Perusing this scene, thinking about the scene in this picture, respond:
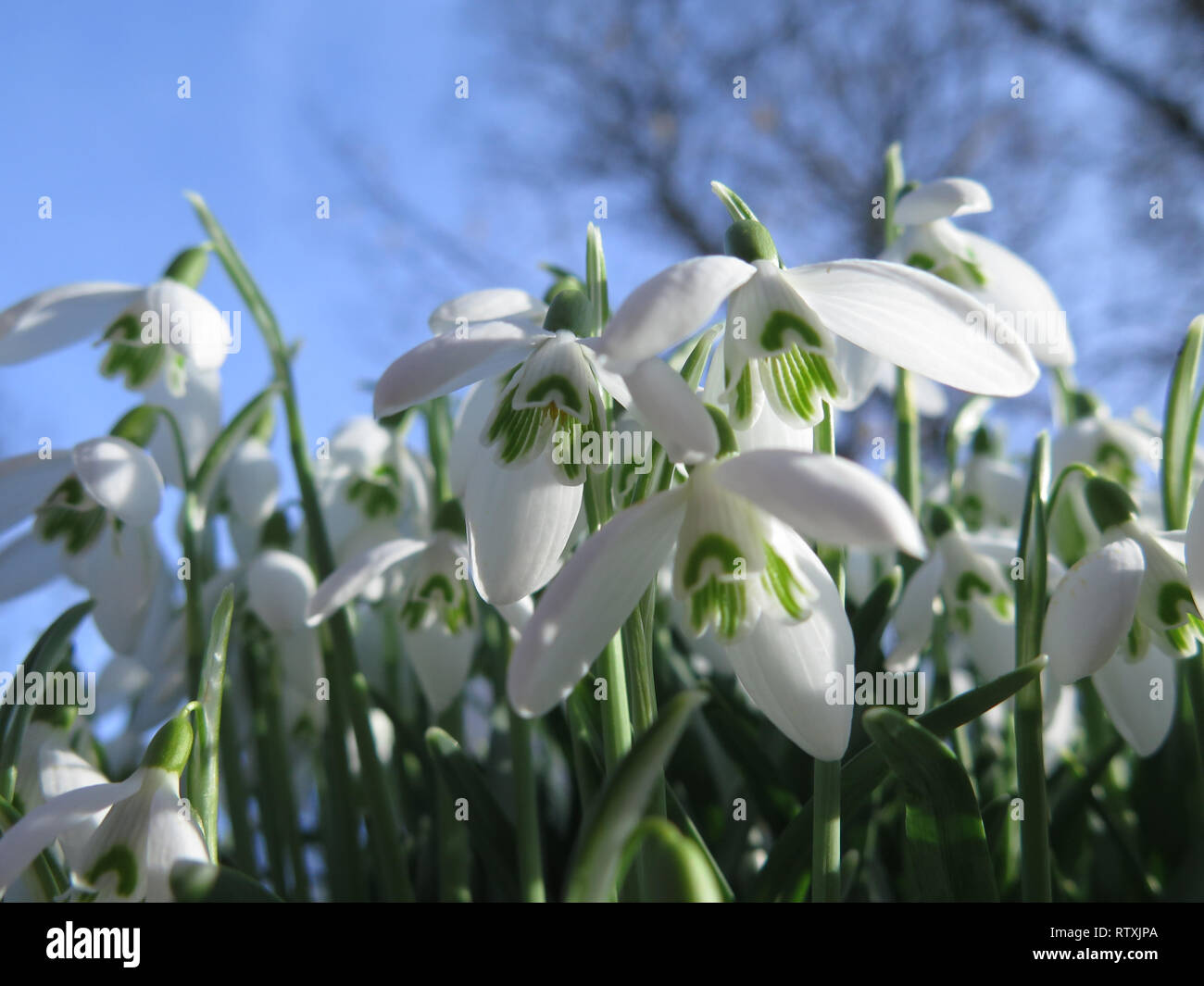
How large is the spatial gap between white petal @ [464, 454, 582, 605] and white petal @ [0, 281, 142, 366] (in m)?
0.50

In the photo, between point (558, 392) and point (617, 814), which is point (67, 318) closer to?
point (558, 392)

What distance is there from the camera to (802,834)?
0.71m

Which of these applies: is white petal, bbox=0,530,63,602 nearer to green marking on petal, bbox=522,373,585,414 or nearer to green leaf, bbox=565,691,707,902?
green marking on petal, bbox=522,373,585,414

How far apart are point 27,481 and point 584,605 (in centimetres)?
62

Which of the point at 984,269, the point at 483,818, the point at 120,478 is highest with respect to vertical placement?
the point at 984,269

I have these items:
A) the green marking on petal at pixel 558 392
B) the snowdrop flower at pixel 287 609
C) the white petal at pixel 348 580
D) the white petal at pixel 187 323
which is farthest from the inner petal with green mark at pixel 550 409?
the snowdrop flower at pixel 287 609

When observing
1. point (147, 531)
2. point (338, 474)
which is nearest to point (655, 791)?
point (147, 531)

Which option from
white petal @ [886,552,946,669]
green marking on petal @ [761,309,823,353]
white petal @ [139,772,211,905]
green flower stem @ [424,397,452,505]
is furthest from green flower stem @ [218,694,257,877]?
green marking on petal @ [761,309,823,353]

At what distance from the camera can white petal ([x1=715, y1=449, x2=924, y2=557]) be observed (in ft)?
1.46

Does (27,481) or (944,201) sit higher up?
(944,201)

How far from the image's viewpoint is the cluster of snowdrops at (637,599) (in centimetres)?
54

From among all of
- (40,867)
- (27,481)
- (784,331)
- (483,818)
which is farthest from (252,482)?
(784,331)

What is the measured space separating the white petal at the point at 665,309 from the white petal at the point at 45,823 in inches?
15.3

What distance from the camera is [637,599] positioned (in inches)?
20.6
